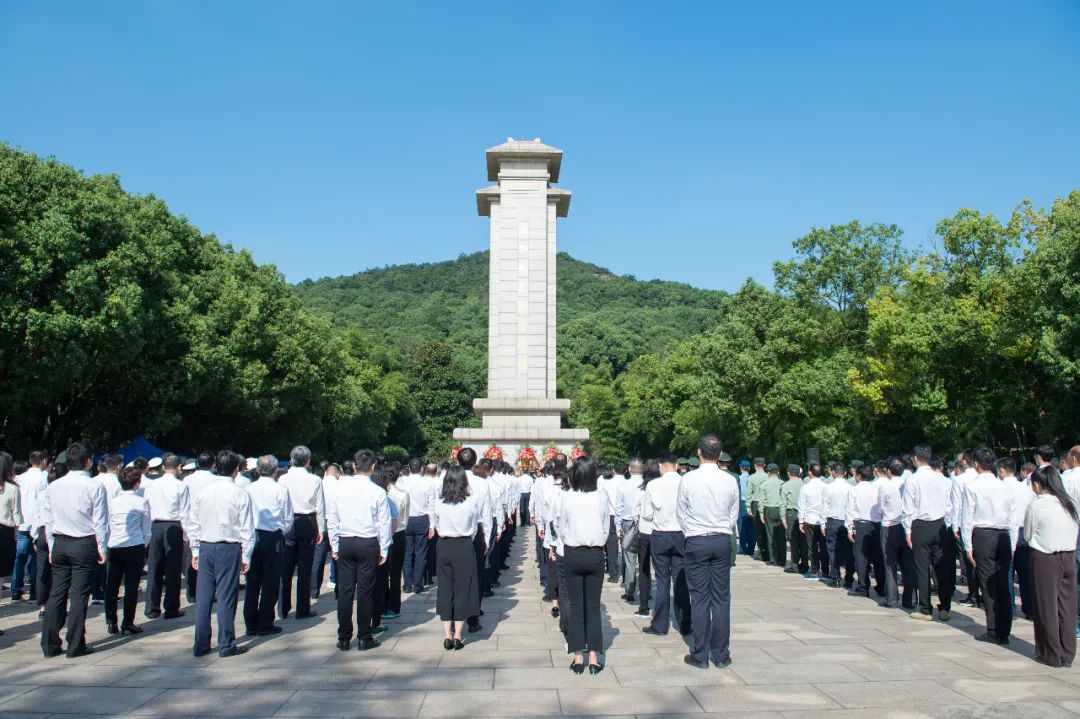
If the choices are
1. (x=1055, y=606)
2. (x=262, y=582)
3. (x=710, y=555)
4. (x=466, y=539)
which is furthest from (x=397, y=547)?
(x=1055, y=606)

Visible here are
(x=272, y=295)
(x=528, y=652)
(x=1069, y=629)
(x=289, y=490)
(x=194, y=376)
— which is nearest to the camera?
(x=1069, y=629)

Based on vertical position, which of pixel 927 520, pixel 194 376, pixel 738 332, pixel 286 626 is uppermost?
pixel 738 332

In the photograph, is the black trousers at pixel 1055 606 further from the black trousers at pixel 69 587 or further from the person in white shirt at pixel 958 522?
the black trousers at pixel 69 587

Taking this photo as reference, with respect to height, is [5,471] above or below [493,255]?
below

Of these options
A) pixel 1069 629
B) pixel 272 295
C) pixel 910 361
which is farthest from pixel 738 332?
pixel 1069 629

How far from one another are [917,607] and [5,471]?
11.1 meters

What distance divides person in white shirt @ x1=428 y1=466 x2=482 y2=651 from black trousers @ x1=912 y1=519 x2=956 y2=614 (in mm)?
5296

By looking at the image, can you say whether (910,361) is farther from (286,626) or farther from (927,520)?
(286,626)

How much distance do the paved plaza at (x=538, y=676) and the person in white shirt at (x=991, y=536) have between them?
31cm

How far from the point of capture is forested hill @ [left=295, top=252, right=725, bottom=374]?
88.0 m

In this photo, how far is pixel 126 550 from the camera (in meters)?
8.53

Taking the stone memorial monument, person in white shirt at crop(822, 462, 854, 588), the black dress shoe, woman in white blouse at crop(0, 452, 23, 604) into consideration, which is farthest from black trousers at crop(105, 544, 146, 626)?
the stone memorial monument

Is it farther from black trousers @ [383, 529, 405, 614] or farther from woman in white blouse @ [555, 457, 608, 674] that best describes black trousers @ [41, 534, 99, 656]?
woman in white blouse @ [555, 457, 608, 674]

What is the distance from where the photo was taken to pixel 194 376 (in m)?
23.6
